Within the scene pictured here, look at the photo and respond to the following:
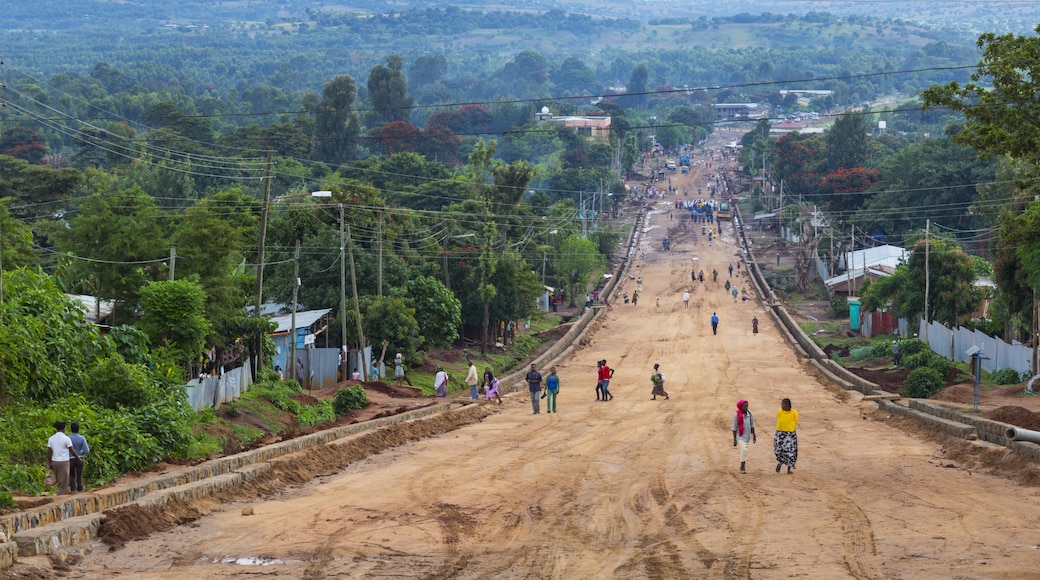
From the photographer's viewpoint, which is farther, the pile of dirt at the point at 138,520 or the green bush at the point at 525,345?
the green bush at the point at 525,345

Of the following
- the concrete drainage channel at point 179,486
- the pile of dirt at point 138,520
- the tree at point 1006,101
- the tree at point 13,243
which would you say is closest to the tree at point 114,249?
the tree at point 13,243

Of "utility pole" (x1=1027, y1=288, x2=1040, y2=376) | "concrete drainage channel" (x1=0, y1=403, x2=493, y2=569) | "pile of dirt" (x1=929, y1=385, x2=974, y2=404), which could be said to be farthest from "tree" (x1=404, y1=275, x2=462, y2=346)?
"concrete drainage channel" (x1=0, y1=403, x2=493, y2=569)

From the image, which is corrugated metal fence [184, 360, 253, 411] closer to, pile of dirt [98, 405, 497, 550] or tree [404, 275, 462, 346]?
pile of dirt [98, 405, 497, 550]

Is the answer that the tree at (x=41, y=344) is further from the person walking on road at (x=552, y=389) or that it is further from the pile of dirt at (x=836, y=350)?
the pile of dirt at (x=836, y=350)

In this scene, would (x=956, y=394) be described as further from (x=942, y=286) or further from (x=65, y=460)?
(x=65, y=460)

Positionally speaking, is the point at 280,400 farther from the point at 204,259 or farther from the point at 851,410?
the point at 851,410

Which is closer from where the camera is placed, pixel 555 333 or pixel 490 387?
pixel 490 387

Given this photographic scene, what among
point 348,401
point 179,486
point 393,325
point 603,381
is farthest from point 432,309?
point 179,486
